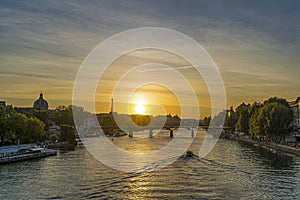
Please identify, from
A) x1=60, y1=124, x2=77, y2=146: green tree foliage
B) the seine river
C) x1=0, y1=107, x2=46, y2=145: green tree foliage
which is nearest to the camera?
the seine river

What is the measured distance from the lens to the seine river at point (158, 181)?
27.1 metres

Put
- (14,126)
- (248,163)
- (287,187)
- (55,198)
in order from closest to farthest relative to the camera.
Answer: (55,198), (287,187), (248,163), (14,126)

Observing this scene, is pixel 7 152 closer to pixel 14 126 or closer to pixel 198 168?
pixel 14 126

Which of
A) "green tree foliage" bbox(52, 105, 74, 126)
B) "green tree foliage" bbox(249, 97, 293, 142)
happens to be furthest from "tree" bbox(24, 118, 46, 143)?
"green tree foliage" bbox(52, 105, 74, 126)

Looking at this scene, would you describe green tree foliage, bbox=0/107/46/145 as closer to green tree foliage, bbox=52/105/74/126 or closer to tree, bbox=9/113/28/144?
tree, bbox=9/113/28/144

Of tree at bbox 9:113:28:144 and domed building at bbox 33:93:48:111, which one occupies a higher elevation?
domed building at bbox 33:93:48:111

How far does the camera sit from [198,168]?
126 feet

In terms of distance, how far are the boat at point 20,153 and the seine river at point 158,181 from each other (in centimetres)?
289

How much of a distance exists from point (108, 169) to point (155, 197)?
11791 millimetres

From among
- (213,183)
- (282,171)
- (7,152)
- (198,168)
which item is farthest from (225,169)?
(7,152)

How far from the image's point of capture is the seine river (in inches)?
1065

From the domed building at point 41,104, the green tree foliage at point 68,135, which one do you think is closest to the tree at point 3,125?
the green tree foliage at point 68,135

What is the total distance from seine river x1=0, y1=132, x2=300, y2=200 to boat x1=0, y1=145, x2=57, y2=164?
9.48 ft

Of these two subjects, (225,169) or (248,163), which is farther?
(248,163)
